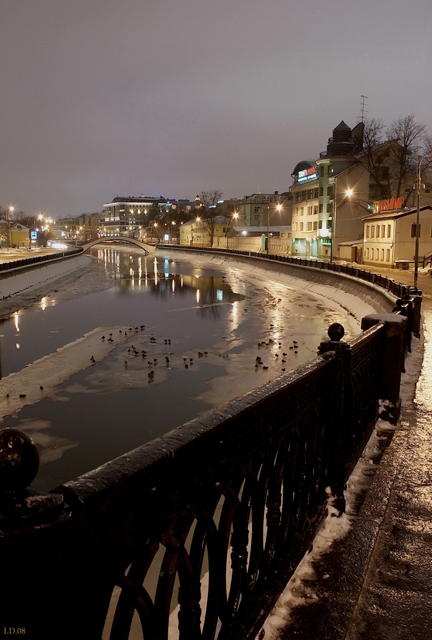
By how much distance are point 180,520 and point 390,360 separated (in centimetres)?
540

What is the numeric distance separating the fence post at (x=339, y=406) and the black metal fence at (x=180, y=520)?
2 centimetres

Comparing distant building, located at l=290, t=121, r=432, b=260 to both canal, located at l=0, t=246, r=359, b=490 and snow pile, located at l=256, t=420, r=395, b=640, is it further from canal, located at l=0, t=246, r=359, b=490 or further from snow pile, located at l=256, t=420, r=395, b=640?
snow pile, located at l=256, t=420, r=395, b=640

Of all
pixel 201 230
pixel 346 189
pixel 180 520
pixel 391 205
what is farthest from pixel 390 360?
pixel 201 230

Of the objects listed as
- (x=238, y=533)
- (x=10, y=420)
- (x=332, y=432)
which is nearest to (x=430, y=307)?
(x=10, y=420)

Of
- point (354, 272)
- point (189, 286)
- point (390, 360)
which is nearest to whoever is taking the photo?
point (390, 360)

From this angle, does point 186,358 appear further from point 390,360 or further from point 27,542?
point 27,542

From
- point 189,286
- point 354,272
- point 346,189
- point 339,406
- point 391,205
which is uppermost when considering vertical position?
point 346,189

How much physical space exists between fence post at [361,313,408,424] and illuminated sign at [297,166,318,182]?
221 ft

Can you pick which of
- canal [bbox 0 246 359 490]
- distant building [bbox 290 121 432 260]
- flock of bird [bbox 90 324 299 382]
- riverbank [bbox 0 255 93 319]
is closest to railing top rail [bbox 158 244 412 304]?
canal [bbox 0 246 359 490]

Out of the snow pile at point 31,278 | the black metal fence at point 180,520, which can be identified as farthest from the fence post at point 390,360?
the snow pile at point 31,278

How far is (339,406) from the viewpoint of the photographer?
4098 mm

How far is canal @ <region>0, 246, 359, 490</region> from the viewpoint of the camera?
36.8 feet

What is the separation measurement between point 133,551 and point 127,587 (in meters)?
0.11

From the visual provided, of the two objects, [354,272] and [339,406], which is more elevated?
[339,406]
